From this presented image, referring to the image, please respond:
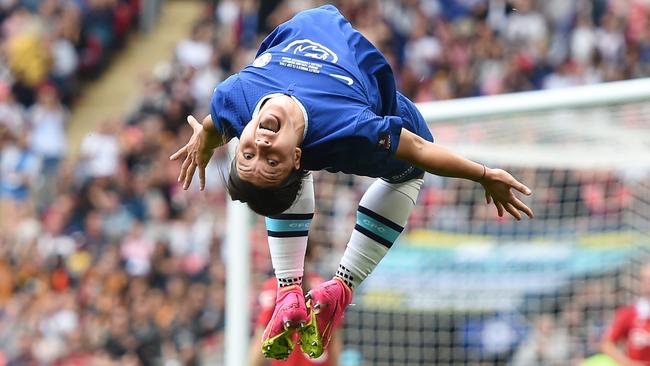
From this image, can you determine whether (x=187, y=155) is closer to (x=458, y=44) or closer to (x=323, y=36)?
(x=323, y=36)

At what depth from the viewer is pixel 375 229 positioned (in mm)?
5262

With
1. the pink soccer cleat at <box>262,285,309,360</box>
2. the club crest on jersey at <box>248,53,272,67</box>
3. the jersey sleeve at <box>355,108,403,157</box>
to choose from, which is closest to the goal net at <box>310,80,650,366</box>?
the pink soccer cleat at <box>262,285,309,360</box>

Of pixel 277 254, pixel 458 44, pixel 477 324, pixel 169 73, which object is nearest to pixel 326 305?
pixel 277 254

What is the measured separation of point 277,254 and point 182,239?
7493mm

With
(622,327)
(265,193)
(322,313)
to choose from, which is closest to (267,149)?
(265,193)

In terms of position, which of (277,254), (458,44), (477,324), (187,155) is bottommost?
(477,324)

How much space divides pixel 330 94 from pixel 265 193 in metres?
0.41

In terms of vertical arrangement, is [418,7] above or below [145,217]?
above

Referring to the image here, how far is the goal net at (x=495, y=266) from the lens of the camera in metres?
8.45

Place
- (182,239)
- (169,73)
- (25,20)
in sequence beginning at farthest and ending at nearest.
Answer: (25,20) → (169,73) → (182,239)

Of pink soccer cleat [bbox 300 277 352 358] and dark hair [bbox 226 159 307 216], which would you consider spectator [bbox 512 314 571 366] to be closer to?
pink soccer cleat [bbox 300 277 352 358]

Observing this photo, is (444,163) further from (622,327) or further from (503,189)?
(622,327)

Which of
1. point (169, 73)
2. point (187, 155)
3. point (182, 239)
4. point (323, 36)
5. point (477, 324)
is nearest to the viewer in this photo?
point (323, 36)

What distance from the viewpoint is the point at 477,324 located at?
8.76m
